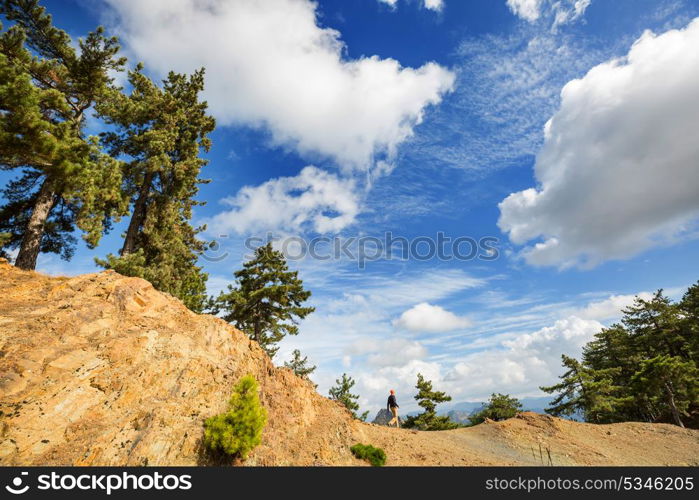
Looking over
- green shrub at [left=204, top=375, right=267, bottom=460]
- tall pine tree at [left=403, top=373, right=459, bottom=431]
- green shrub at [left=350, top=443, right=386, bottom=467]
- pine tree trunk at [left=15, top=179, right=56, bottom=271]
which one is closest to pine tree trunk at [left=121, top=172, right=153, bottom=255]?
pine tree trunk at [left=15, top=179, right=56, bottom=271]

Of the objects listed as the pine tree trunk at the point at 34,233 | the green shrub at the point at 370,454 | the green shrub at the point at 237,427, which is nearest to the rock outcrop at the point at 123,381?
the green shrub at the point at 370,454

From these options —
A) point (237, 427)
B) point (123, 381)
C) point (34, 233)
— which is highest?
point (34, 233)

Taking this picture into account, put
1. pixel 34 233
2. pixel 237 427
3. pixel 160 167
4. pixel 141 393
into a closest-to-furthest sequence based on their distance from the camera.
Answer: pixel 237 427
pixel 141 393
pixel 34 233
pixel 160 167

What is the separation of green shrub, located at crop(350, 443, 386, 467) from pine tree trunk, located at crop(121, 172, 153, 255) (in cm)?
1712

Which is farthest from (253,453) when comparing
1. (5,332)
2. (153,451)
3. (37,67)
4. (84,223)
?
(37,67)

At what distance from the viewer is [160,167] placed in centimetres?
2009

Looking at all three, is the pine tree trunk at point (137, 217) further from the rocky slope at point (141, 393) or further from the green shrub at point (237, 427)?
the green shrub at point (237, 427)

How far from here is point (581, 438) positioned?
20031 mm

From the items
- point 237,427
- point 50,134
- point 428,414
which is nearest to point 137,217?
point 50,134

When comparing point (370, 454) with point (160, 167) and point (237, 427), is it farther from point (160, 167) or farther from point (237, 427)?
point (160, 167)

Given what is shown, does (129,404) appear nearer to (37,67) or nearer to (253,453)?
(253,453)

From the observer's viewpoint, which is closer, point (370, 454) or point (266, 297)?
point (370, 454)

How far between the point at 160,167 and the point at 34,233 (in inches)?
290

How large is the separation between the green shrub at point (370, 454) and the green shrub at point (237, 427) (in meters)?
5.10
